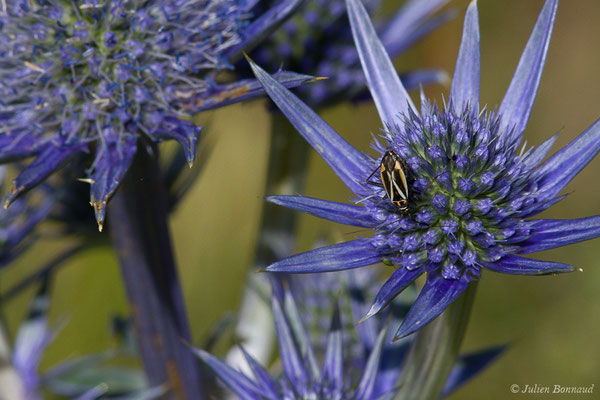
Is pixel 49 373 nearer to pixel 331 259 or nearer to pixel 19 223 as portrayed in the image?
pixel 19 223

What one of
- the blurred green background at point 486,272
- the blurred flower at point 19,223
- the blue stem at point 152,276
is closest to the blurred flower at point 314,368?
the blue stem at point 152,276

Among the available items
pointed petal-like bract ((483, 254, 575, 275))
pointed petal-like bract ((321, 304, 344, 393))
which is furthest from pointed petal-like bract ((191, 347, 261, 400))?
pointed petal-like bract ((483, 254, 575, 275))

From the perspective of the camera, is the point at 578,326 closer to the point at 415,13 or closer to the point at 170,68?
the point at 415,13

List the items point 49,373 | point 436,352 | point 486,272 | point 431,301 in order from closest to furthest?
point 431,301 < point 436,352 < point 49,373 < point 486,272

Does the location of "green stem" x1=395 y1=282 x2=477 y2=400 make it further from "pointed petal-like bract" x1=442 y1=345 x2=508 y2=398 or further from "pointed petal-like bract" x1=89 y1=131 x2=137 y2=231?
"pointed petal-like bract" x1=89 y1=131 x2=137 y2=231

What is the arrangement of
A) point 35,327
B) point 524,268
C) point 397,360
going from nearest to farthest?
point 524,268
point 397,360
point 35,327

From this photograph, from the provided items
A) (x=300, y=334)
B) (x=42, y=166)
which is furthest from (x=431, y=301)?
(x=42, y=166)

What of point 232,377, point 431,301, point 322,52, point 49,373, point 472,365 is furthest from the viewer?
point 322,52

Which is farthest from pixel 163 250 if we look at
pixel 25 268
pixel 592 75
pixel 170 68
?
pixel 592 75
